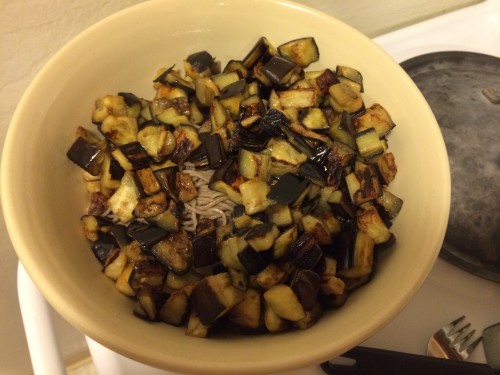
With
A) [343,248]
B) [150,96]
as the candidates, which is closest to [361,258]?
[343,248]

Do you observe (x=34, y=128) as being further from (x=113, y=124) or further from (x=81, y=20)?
(x=81, y=20)

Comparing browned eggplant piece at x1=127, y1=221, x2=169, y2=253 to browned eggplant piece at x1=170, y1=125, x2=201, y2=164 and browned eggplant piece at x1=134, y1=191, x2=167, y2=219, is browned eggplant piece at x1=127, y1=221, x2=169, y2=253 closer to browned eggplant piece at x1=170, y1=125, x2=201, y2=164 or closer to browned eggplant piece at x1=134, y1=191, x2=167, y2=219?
browned eggplant piece at x1=134, y1=191, x2=167, y2=219

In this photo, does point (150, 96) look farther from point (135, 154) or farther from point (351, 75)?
point (351, 75)

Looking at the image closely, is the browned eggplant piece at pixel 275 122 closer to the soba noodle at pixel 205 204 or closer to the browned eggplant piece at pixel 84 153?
the soba noodle at pixel 205 204

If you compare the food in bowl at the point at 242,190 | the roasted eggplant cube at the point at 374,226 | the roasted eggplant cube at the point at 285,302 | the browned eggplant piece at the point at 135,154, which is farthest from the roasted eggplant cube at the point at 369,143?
the browned eggplant piece at the point at 135,154

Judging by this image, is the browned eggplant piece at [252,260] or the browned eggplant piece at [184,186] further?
the browned eggplant piece at [184,186]

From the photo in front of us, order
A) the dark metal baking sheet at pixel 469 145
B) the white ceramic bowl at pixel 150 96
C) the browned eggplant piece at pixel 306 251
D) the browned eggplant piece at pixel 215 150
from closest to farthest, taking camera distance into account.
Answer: the white ceramic bowl at pixel 150 96 → the browned eggplant piece at pixel 306 251 → the browned eggplant piece at pixel 215 150 → the dark metal baking sheet at pixel 469 145

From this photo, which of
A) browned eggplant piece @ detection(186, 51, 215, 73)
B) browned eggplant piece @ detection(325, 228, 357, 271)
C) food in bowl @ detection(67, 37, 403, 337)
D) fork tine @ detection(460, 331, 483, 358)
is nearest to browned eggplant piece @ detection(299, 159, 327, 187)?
food in bowl @ detection(67, 37, 403, 337)

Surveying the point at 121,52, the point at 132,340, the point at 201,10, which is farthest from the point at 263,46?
the point at 132,340
